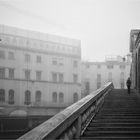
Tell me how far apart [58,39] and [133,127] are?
44.3 m

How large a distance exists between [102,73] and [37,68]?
2254 cm

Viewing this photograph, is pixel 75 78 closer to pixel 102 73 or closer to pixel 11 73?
pixel 11 73

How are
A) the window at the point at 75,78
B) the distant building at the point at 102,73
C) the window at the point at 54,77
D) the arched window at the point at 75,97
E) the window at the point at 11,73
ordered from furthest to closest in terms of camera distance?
the distant building at the point at 102,73 → the window at the point at 75,78 → the arched window at the point at 75,97 → the window at the point at 54,77 → the window at the point at 11,73

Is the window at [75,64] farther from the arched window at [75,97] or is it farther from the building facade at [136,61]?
the building facade at [136,61]

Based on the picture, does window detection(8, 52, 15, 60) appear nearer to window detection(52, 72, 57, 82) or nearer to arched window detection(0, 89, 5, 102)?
arched window detection(0, 89, 5, 102)

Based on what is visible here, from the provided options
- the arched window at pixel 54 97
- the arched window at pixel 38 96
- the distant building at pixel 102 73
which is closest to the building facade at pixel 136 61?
the arched window at pixel 54 97

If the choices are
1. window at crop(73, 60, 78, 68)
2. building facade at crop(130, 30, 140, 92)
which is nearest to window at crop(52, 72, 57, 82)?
window at crop(73, 60, 78, 68)

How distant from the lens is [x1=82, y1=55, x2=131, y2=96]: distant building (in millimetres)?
62531

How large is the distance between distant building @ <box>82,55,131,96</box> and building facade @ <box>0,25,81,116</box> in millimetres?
12421

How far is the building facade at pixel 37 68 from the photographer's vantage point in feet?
136

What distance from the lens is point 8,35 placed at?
140 ft

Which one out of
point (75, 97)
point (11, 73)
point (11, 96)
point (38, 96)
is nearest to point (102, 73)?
point (75, 97)

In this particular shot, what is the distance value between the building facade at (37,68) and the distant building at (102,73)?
12421 mm

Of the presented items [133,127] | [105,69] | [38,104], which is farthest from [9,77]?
[133,127]
